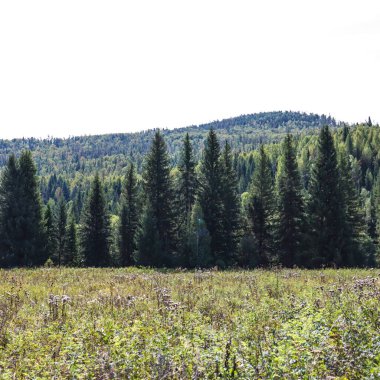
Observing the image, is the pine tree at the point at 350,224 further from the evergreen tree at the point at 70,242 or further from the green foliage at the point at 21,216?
the evergreen tree at the point at 70,242

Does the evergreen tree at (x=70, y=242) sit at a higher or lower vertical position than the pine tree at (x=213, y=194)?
lower

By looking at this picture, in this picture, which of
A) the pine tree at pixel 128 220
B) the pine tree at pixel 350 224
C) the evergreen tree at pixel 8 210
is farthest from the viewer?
the pine tree at pixel 128 220

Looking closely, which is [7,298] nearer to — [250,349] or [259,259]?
[250,349]

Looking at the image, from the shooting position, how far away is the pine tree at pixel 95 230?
48656 mm

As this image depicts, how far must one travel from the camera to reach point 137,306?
400 inches

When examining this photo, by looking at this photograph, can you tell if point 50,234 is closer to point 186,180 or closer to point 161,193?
point 161,193

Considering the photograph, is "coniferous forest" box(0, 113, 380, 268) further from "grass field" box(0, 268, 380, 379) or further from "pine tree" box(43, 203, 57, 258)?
"grass field" box(0, 268, 380, 379)

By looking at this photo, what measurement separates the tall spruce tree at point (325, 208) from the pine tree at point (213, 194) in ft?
28.1

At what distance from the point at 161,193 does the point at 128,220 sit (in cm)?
674

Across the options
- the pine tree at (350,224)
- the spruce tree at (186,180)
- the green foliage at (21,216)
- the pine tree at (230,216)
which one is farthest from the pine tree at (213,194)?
the green foliage at (21,216)

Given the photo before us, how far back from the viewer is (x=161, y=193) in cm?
4422

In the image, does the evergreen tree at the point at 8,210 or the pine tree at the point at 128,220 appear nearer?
the evergreen tree at the point at 8,210

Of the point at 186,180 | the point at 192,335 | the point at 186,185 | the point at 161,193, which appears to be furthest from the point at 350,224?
the point at 192,335

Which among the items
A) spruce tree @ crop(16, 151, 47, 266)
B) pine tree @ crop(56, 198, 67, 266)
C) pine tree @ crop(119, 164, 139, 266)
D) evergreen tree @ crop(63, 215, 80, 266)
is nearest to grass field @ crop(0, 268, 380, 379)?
spruce tree @ crop(16, 151, 47, 266)
